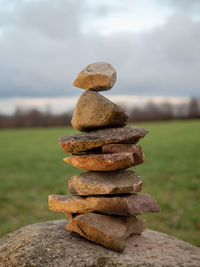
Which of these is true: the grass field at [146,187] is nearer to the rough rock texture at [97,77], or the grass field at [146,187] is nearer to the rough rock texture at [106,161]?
the rough rock texture at [106,161]

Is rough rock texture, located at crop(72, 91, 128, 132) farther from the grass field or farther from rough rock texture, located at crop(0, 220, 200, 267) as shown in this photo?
the grass field

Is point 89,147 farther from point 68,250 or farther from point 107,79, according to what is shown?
point 68,250

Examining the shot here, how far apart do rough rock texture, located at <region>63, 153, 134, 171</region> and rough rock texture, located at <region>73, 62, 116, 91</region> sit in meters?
1.16

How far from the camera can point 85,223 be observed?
4359 mm

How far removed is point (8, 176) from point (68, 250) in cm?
1238

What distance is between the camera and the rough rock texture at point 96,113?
4.61 metres

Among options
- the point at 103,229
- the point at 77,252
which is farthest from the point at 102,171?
the point at 77,252

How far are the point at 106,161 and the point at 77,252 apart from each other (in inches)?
53.8

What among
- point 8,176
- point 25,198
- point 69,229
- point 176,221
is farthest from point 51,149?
point 69,229

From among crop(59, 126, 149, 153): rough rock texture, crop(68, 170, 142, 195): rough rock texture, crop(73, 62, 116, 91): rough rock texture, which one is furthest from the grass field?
crop(73, 62, 116, 91): rough rock texture

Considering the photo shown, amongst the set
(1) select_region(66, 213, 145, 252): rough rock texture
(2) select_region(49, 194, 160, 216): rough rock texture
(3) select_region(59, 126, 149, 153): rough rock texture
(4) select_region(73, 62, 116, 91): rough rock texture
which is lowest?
(1) select_region(66, 213, 145, 252): rough rock texture

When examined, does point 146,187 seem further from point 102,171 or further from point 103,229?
point 103,229

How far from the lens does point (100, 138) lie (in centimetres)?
452

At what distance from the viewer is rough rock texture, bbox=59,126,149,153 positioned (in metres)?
4.49
